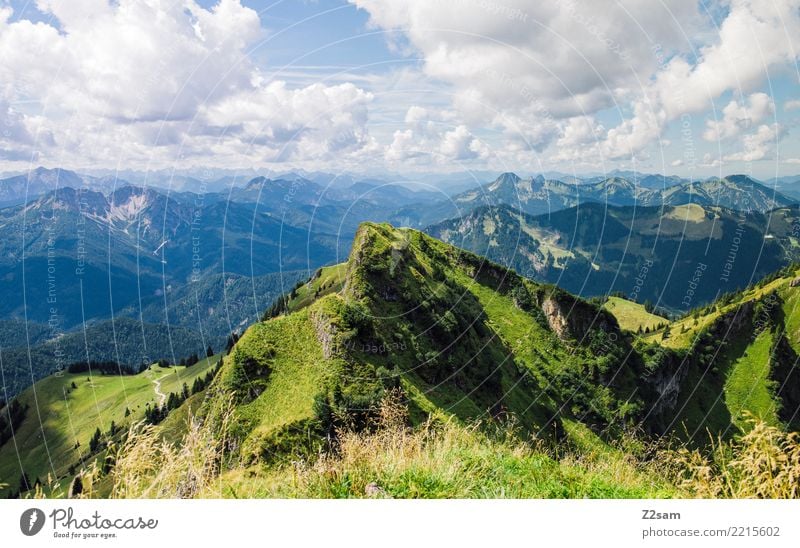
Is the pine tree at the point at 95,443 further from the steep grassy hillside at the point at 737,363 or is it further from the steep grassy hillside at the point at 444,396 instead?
the steep grassy hillside at the point at 737,363

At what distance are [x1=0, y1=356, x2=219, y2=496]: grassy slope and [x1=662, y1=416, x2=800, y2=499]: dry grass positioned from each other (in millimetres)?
125694

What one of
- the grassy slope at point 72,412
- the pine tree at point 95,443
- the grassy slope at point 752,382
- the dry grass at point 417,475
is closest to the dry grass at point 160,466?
the dry grass at point 417,475

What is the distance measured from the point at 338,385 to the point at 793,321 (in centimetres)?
15700

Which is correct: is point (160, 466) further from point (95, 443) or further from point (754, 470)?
point (95, 443)

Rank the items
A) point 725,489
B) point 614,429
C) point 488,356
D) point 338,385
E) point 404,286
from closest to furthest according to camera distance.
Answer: point 725,489 < point 338,385 < point 404,286 < point 488,356 < point 614,429

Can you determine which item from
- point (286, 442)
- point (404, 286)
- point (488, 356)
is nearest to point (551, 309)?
point (488, 356)

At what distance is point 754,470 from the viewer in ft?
20.5

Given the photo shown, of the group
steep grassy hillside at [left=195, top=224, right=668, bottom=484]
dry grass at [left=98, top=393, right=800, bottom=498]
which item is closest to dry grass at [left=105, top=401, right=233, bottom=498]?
dry grass at [left=98, top=393, right=800, bottom=498]

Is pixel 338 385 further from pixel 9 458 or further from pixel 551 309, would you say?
pixel 9 458

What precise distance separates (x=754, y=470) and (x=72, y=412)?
20108 cm

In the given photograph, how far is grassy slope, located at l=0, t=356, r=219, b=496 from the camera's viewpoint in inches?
4968

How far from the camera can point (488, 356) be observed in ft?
243

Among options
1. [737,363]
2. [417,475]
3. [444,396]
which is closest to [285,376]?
[444,396]

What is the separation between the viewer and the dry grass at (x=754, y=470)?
6.22 meters
